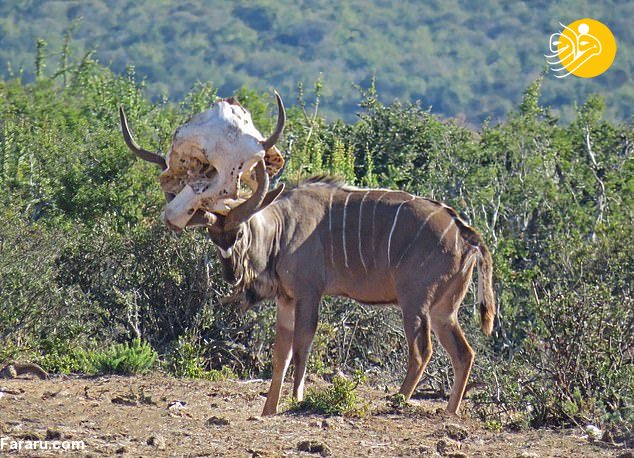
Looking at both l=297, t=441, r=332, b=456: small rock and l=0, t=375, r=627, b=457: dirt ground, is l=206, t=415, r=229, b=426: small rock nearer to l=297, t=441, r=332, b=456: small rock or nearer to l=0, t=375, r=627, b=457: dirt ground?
l=0, t=375, r=627, b=457: dirt ground

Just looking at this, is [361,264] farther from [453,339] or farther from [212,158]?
[212,158]

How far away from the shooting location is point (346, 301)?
11367 mm

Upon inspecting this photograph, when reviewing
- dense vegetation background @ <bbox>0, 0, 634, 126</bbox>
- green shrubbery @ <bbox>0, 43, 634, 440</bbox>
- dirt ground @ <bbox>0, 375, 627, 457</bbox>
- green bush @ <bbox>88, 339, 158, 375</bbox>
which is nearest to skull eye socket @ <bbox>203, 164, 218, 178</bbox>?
dirt ground @ <bbox>0, 375, 627, 457</bbox>

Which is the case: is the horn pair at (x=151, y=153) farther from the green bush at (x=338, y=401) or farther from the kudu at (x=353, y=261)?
the green bush at (x=338, y=401)

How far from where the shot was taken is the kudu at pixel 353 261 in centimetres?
917

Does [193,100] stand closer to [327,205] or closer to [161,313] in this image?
[161,313]

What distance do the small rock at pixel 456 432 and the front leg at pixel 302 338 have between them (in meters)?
1.42

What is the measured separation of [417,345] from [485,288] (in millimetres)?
681

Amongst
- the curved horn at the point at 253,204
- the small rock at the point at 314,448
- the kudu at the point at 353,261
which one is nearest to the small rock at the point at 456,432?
the small rock at the point at 314,448

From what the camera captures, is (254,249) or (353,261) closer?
(254,249)

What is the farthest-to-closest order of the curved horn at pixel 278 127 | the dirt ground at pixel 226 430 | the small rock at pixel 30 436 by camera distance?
the curved horn at pixel 278 127 < the dirt ground at pixel 226 430 < the small rock at pixel 30 436

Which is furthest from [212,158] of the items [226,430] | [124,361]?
[124,361]

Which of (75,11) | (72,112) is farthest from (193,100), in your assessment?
(75,11)

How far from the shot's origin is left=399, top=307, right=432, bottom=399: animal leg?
9148 millimetres
